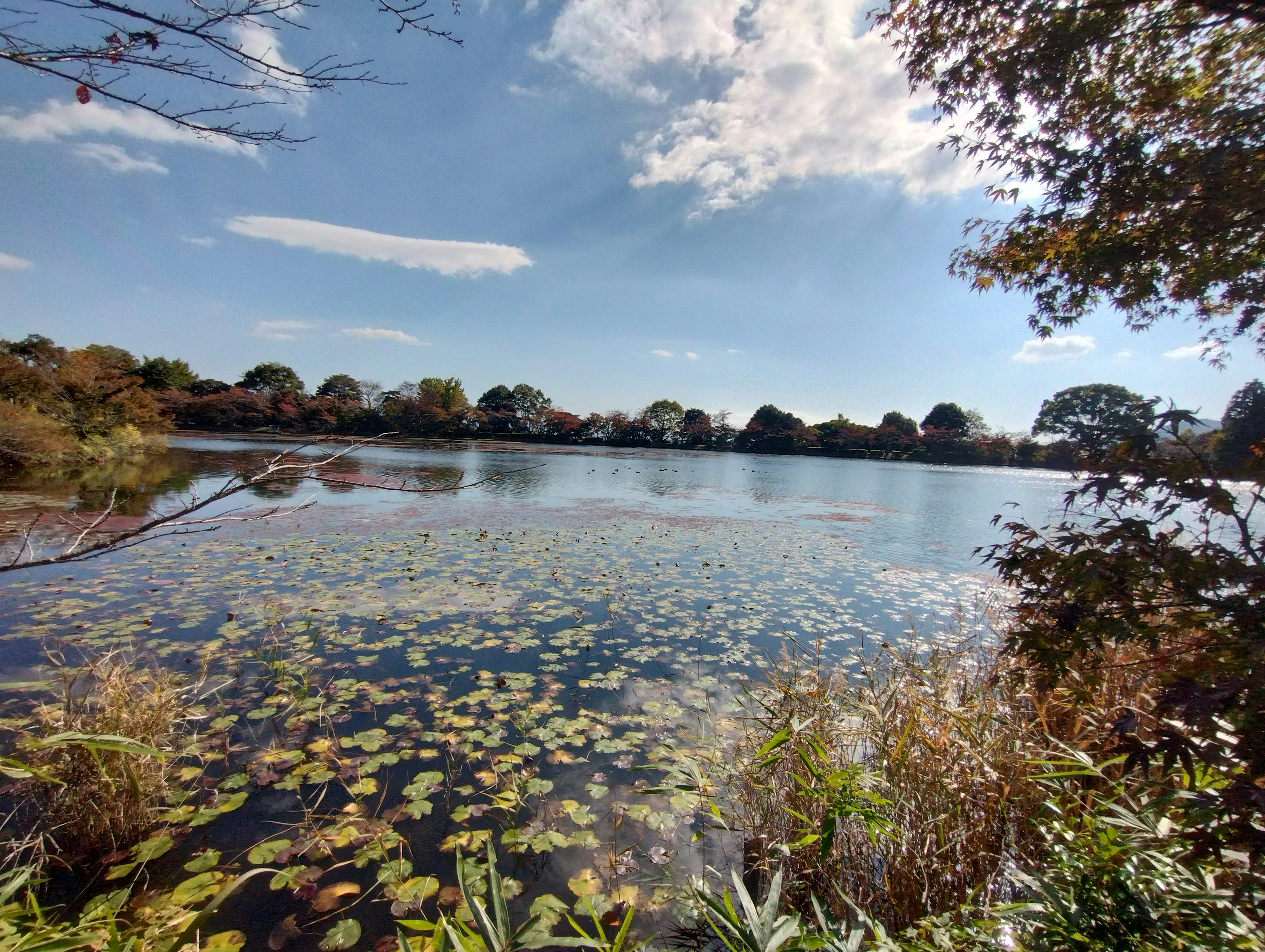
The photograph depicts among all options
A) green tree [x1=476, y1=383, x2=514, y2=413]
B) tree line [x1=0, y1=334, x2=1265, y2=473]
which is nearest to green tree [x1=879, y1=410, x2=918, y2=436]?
tree line [x1=0, y1=334, x2=1265, y2=473]

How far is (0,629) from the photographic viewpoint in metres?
5.46

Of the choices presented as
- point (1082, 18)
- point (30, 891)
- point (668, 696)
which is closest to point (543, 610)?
point (668, 696)

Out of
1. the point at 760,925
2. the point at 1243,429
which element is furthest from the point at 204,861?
the point at 1243,429

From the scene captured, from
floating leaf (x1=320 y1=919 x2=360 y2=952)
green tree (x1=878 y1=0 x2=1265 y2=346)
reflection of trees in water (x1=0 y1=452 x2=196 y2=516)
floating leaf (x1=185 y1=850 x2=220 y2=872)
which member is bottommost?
floating leaf (x1=320 y1=919 x2=360 y2=952)

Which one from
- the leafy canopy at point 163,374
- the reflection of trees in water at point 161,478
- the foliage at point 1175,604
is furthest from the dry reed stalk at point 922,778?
the leafy canopy at point 163,374

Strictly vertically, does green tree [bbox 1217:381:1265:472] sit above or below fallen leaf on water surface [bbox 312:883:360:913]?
above

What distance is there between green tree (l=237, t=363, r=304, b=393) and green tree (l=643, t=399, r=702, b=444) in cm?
5271

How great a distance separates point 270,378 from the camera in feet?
246

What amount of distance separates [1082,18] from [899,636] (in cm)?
616

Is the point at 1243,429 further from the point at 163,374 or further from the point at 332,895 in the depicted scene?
the point at 163,374

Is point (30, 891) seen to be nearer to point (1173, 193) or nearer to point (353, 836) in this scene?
point (353, 836)

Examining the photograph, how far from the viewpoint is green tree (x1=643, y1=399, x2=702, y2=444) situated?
8675 centimetres

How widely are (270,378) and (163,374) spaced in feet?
64.8

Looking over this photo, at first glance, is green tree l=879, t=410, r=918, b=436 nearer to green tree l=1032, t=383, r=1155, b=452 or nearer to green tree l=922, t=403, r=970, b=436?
green tree l=922, t=403, r=970, b=436
